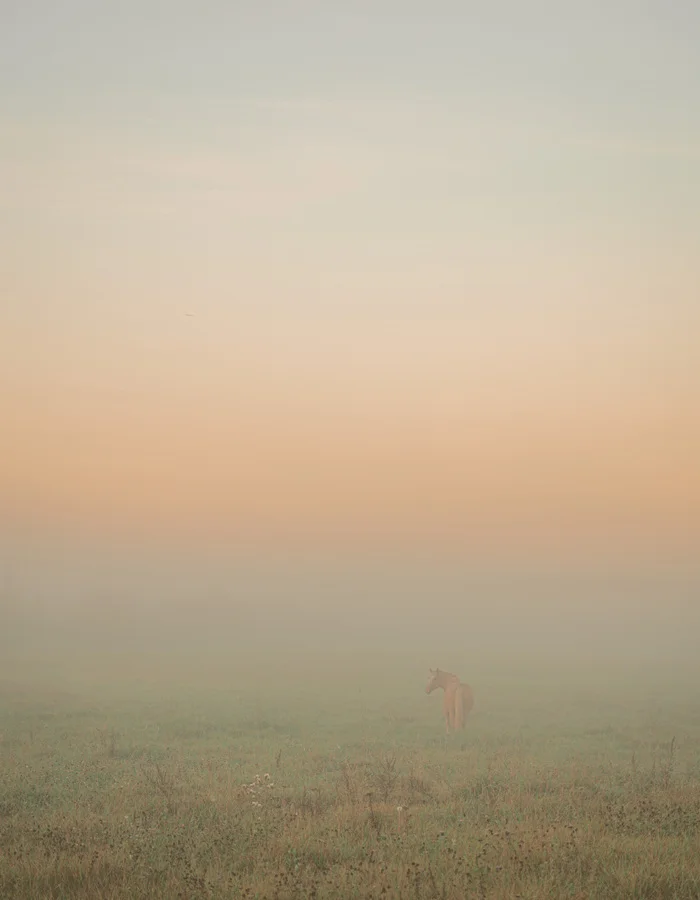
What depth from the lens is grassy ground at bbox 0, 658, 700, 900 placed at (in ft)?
26.1

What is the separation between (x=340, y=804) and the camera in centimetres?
1151

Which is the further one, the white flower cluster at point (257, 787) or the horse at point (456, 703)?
the horse at point (456, 703)

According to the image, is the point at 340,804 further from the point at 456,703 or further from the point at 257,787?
the point at 456,703

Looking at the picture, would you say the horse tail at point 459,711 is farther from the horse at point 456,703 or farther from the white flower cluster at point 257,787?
the white flower cluster at point 257,787

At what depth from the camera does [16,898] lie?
7559 millimetres

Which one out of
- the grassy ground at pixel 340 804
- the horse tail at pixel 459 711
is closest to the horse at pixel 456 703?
the horse tail at pixel 459 711

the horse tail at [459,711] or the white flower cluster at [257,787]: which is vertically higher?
the white flower cluster at [257,787]

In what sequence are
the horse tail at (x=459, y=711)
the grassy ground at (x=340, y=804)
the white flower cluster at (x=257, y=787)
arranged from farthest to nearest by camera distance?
the horse tail at (x=459, y=711) → the white flower cluster at (x=257, y=787) → the grassy ground at (x=340, y=804)

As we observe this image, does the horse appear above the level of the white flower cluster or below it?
below

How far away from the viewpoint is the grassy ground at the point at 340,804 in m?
7.95

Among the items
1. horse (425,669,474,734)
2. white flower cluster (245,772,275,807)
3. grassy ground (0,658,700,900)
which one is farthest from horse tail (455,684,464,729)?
white flower cluster (245,772,275,807)

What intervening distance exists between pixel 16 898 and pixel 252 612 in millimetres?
83332

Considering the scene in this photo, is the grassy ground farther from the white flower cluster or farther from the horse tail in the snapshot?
the horse tail

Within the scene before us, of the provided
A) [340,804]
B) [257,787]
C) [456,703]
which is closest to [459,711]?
[456,703]
